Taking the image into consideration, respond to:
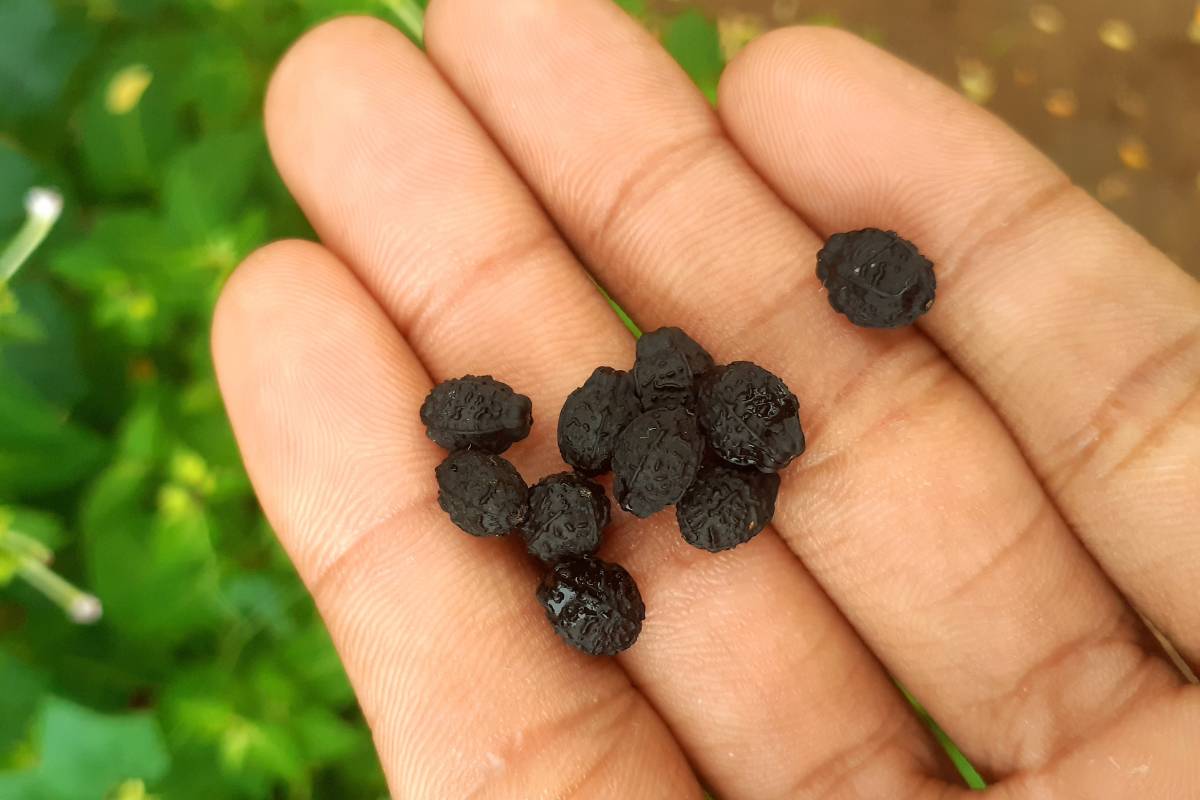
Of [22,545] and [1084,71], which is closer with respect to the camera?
[22,545]

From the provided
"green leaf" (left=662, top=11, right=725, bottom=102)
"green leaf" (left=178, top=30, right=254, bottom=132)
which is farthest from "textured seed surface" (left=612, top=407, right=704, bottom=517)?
"green leaf" (left=178, top=30, right=254, bottom=132)

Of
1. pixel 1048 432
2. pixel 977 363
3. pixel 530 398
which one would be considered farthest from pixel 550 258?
pixel 1048 432

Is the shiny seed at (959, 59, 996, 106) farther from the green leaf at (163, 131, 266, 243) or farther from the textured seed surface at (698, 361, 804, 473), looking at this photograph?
the green leaf at (163, 131, 266, 243)

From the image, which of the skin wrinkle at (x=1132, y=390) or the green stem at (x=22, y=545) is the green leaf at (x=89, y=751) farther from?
the skin wrinkle at (x=1132, y=390)

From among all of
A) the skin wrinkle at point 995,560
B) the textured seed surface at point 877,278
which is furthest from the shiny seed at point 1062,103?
the skin wrinkle at point 995,560

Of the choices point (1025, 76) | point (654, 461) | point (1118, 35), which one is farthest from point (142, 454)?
point (1118, 35)

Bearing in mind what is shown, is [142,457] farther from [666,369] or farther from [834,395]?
[834,395]
